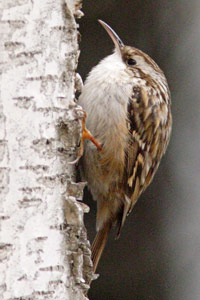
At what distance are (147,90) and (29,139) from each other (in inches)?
40.4

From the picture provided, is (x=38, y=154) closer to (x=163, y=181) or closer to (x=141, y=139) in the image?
(x=141, y=139)

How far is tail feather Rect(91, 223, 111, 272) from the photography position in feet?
7.96

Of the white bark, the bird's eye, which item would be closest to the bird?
the bird's eye

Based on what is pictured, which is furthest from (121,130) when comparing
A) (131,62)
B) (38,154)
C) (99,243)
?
(38,154)

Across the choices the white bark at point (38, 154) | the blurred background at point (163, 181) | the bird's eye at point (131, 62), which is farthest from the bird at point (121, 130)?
the white bark at point (38, 154)

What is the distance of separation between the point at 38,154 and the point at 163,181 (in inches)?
67.0

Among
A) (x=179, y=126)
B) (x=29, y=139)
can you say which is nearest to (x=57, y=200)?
(x=29, y=139)

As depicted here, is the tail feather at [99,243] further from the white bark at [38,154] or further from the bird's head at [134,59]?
the white bark at [38,154]

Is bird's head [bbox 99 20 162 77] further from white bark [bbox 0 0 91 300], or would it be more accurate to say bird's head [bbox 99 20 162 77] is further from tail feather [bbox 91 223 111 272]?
white bark [bbox 0 0 91 300]

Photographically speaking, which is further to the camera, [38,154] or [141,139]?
[141,139]

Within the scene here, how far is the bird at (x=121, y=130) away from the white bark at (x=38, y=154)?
0.64 metres

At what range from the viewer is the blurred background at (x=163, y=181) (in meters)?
2.94

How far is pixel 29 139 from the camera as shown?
1.50 metres

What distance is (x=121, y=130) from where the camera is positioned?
90.8 inches
